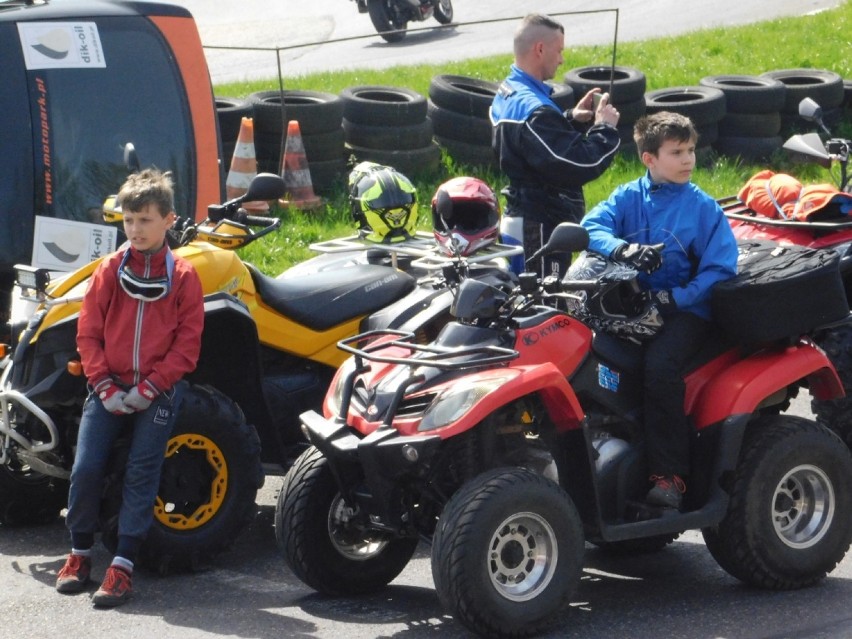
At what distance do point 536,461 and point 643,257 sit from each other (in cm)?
88

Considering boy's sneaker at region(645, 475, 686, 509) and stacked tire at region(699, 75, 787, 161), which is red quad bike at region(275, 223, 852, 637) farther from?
stacked tire at region(699, 75, 787, 161)

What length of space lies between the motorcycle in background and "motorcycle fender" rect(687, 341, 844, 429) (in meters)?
15.9

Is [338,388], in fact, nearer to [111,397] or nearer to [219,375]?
[111,397]

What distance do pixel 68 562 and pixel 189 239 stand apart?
1580 mm

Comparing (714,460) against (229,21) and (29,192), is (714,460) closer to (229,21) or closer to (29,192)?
(29,192)

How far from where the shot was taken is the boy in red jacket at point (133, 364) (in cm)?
580

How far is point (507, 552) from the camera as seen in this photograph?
5.18 metres

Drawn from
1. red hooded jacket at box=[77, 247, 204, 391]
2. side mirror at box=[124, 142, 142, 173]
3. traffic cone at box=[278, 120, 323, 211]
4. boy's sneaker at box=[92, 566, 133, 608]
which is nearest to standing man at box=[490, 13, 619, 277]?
side mirror at box=[124, 142, 142, 173]

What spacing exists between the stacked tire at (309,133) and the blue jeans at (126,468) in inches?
254

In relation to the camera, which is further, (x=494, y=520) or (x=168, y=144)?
(x=168, y=144)

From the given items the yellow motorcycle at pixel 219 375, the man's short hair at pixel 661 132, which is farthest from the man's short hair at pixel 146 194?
the man's short hair at pixel 661 132

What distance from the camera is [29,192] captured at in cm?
729

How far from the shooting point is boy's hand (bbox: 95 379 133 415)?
577 centimetres

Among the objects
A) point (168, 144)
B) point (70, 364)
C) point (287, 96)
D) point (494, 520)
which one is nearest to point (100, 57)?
point (168, 144)
